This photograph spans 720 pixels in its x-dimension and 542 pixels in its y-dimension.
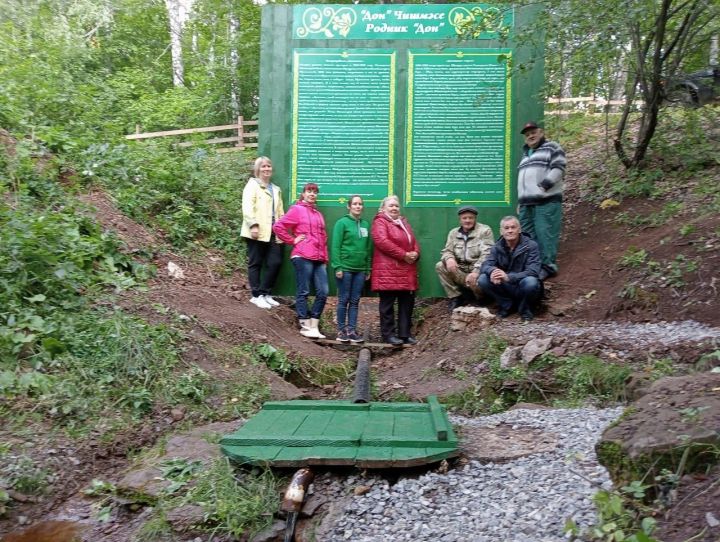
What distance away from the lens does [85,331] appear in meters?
5.71

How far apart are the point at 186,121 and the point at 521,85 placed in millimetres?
13290

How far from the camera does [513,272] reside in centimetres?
733

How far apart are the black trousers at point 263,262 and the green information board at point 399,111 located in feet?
0.76

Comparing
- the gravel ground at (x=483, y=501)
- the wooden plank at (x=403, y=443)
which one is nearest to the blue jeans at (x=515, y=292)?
the gravel ground at (x=483, y=501)

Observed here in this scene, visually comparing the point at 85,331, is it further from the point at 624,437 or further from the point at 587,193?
the point at 587,193

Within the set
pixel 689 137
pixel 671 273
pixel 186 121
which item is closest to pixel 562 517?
pixel 671 273

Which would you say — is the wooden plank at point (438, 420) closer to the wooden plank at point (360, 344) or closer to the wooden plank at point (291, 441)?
the wooden plank at point (291, 441)

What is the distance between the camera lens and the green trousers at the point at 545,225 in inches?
310

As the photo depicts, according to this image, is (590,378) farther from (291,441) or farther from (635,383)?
(291,441)

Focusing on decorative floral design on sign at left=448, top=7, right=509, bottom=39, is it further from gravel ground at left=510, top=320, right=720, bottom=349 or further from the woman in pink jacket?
gravel ground at left=510, top=320, right=720, bottom=349

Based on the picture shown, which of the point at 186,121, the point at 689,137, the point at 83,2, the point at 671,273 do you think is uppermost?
the point at 83,2

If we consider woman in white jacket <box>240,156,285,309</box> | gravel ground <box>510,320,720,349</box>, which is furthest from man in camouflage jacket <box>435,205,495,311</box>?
woman in white jacket <box>240,156,285,309</box>

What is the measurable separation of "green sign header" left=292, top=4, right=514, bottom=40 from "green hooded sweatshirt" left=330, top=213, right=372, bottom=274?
2.47 meters

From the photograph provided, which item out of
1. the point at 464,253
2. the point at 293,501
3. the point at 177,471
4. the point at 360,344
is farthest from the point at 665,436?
the point at 360,344
